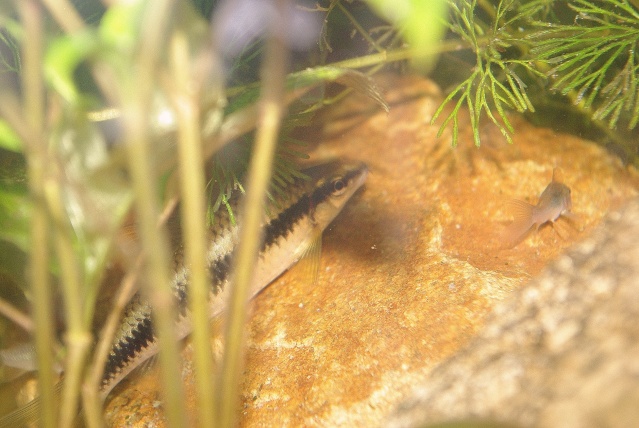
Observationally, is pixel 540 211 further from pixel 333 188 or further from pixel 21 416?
pixel 21 416

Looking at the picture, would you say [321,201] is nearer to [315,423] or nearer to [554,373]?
[315,423]

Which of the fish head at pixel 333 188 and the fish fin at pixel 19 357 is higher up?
the fish fin at pixel 19 357

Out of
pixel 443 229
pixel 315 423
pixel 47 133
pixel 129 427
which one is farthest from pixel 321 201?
pixel 47 133

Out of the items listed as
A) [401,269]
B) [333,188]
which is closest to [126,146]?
[401,269]

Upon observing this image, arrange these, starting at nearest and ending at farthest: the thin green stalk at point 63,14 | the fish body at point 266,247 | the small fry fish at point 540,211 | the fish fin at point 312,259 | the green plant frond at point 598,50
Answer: the thin green stalk at point 63,14
the green plant frond at point 598,50
the small fry fish at point 540,211
the fish body at point 266,247
the fish fin at point 312,259

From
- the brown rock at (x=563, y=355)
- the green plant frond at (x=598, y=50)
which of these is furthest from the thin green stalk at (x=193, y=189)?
the green plant frond at (x=598, y=50)

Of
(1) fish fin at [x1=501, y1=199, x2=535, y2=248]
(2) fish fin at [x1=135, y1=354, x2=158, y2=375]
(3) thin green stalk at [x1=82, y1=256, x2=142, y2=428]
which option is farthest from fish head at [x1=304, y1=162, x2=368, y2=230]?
(3) thin green stalk at [x1=82, y1=256, x2=142, y2=428]

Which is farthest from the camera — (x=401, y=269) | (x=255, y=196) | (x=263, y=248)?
(x=263, y=248)

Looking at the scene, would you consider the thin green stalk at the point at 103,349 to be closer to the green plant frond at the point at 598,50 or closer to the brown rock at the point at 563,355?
the brown rock at the point at 563,355
